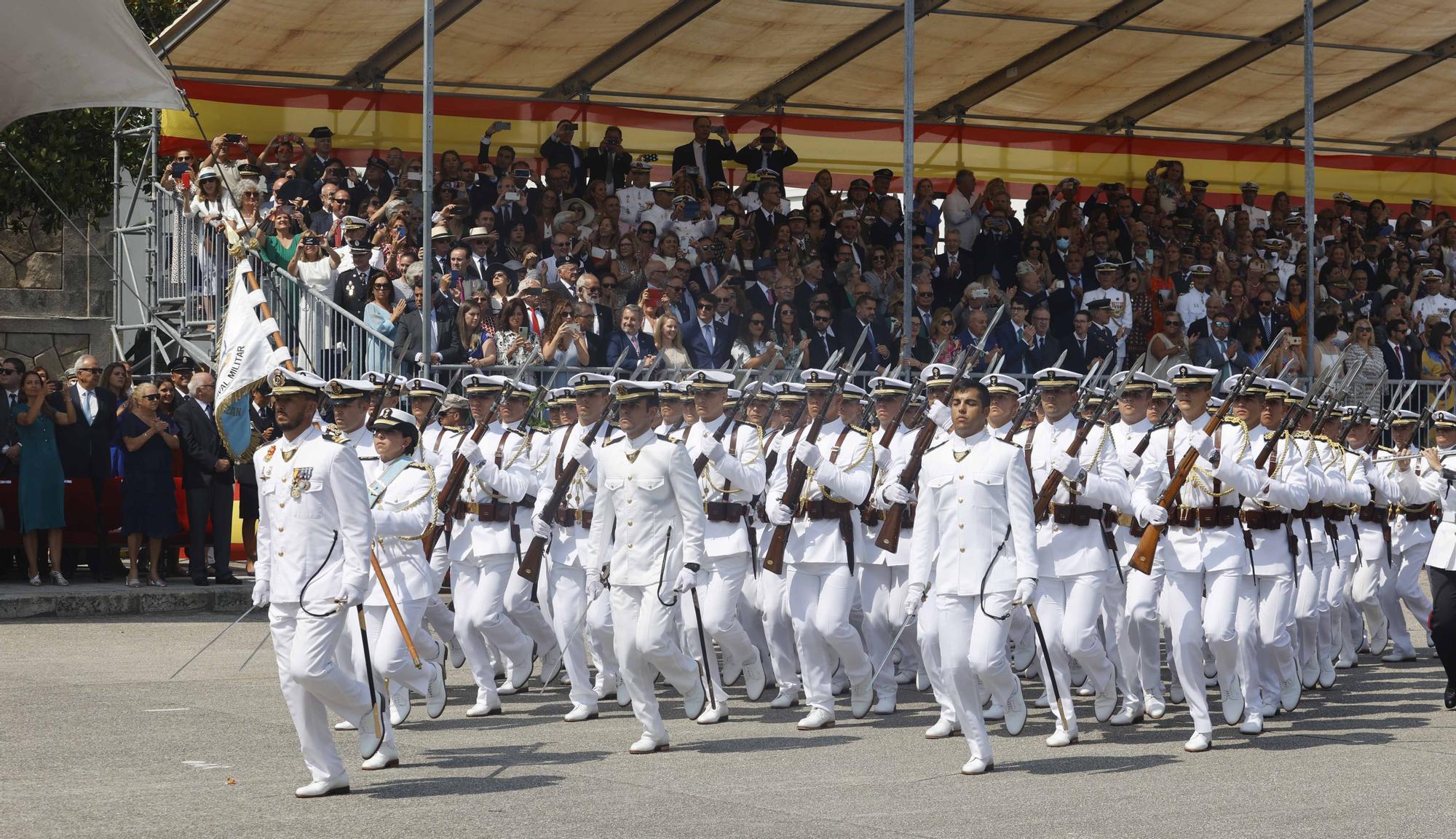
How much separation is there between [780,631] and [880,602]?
2.24 ft

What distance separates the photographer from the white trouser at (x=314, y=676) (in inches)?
303

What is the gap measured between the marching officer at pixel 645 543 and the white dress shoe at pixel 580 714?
1005 mm

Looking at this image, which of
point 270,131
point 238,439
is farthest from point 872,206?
point 238,439

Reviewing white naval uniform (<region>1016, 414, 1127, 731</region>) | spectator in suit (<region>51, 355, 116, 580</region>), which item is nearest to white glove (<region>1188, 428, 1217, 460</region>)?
white naval uniform (<region>1016, 414, 1127, 731</region>)

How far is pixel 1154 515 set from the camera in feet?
30.6

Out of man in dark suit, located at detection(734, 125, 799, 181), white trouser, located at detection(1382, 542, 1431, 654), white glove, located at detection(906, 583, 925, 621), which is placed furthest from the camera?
man in dark suit, located at detection(734, 125, 799, 181)

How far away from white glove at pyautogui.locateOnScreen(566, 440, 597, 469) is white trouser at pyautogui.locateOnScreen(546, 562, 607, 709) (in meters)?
0.76

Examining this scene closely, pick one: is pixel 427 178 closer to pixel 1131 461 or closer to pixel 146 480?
pixel 146 480

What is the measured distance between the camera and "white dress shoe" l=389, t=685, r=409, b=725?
9852mm

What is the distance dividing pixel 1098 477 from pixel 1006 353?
8.14 metres

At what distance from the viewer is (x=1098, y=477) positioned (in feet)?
32.0

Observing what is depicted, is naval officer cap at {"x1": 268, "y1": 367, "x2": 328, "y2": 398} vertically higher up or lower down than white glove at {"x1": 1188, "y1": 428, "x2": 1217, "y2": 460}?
higher up

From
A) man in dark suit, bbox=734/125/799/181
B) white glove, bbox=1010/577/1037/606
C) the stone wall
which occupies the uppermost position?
man in dark suit, bbox=734/125/799/181

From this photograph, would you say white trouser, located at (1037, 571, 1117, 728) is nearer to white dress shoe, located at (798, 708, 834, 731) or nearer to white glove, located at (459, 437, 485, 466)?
white dress shoe, located at (798, 708, 834, 731)
